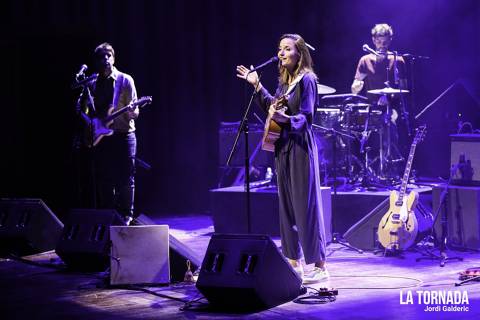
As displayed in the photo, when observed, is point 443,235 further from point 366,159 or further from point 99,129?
point 99,129

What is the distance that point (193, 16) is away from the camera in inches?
442

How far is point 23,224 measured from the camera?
27.5 ft

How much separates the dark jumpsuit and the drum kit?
3165mm

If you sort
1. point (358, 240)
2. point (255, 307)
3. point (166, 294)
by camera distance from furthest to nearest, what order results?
point (358, 240), point (166, 294), point (255, 307)

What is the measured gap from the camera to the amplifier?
7.97 m

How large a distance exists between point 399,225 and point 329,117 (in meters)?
2.32

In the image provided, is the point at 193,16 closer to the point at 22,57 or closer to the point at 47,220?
the point at 22,57

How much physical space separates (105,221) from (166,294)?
4.28 ft

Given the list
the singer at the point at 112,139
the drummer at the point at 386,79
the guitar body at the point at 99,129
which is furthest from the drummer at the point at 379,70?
the guitar body at the point at 99,129

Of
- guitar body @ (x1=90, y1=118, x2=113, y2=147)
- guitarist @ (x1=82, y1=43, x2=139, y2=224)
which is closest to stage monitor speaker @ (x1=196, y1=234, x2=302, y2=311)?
guitarist @ (x1=82, y1=43, x2=139, y2=224)

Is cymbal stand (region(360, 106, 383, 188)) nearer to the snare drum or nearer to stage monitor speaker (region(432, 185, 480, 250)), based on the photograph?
the snare drum

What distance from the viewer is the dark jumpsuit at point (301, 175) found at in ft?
19.8

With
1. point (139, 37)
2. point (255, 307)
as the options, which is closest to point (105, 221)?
point (255, 307)

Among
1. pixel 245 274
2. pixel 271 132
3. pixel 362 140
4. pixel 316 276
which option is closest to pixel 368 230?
pixel 362 140
